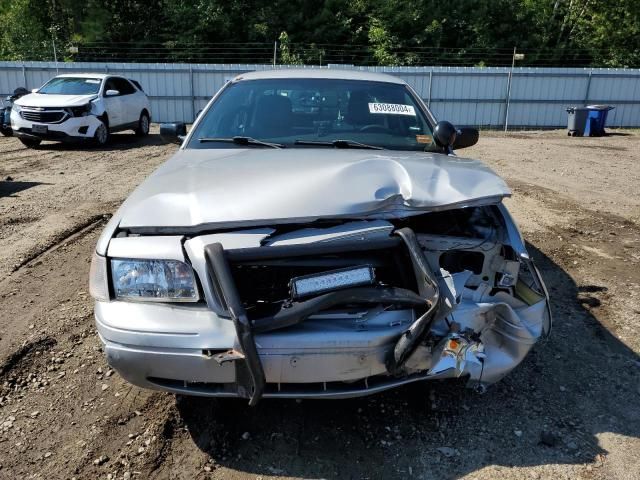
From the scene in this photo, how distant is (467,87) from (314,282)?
1929cm

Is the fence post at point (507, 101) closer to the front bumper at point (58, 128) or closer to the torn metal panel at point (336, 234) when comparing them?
the front bumper at point (58, 128)

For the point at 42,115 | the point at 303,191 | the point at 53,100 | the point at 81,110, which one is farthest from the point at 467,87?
the point at 303,191

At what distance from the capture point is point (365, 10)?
2680 centimetres

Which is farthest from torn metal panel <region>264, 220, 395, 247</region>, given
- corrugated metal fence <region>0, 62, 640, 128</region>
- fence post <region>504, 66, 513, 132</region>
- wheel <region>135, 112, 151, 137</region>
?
fence post <region>504, 66, 513, 132</region>

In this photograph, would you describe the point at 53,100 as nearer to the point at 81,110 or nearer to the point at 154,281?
the point at 81,110

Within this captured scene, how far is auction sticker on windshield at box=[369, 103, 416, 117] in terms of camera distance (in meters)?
3.94

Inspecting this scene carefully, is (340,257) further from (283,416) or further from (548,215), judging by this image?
(548,215)

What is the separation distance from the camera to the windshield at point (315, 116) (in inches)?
146

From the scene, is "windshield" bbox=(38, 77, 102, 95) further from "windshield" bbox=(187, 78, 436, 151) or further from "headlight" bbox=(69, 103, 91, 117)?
"windshield" bbox=(187, 78, 436, 151)

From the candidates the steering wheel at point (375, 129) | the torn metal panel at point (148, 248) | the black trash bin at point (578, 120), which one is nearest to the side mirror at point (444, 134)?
the steering wheel at point (375, 129)

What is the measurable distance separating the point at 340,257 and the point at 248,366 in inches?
25.4

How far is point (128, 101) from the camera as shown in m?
14.2

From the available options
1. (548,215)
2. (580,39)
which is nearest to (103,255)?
(548,215)

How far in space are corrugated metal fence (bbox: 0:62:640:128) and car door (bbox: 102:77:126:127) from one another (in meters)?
6.11
